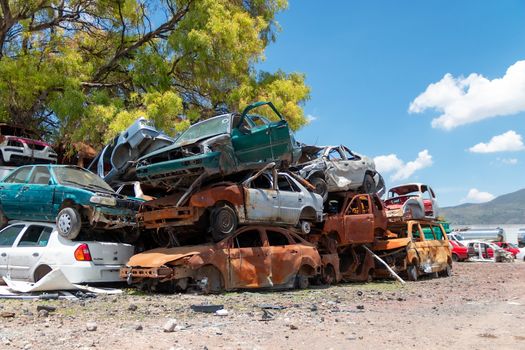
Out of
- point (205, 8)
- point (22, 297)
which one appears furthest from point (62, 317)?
point (205, 8)

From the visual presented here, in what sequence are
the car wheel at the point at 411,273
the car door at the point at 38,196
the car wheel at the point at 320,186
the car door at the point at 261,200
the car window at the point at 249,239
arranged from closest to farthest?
the car door at the point at 261,200 < the car door at the point at 38,196 < the car window at the point at 249,239 < the car wheel at the point at 320,186 < the car wheel at the point at 411,273

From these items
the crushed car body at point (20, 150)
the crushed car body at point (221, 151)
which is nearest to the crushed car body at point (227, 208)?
the crushed car body at point (221, 151)

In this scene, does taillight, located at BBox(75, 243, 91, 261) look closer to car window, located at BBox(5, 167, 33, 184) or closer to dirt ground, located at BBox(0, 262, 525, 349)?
dirt ground, located at BBox(0, 262, 525, 349)

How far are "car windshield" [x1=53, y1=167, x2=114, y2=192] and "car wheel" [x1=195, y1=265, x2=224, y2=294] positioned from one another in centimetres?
299

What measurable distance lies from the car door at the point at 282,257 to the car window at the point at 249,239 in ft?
0.67

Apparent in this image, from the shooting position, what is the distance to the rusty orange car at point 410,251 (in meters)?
13.3

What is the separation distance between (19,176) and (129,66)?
29.1 ft

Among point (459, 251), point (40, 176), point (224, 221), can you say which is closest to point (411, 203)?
point (224, 221)

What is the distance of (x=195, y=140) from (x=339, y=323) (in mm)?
4622

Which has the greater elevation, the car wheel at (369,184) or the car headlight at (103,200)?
the car wheel at (369,184)

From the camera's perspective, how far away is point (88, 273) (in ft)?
28.2

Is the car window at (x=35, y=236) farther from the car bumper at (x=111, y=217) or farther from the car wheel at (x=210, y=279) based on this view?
the car wheel at (x=210, y=279)

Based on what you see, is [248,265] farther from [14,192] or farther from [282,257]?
[14,192]

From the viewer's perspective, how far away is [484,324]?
6.70 m
